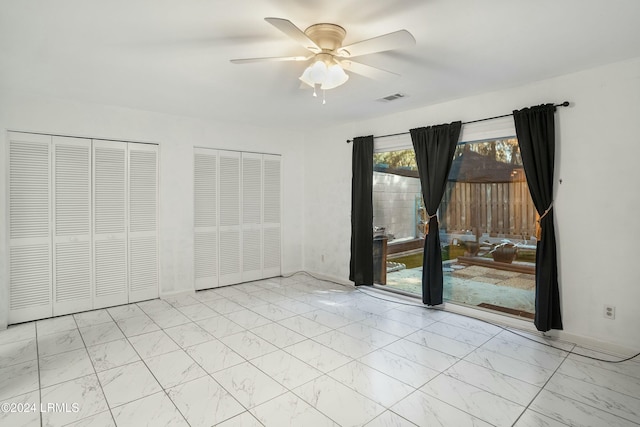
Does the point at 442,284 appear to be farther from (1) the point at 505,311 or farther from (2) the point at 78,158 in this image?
(2) the point at 78,158

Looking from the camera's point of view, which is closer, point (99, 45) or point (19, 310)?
point (99, 45)

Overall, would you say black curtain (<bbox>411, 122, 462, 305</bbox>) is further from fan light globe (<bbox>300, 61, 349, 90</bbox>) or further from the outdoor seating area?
fan light globe (<bbox>300, 61, 349, 90</bbox>)

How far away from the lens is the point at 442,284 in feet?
13.7

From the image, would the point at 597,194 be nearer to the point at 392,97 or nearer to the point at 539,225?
the point at 539,225

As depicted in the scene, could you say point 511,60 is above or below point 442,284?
above

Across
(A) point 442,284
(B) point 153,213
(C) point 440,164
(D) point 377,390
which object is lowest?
(D) point 377,390

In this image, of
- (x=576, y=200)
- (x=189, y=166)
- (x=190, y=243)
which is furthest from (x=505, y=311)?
(x=189, y=166)

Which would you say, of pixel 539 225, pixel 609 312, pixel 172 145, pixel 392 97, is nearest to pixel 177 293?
pixel 172 145

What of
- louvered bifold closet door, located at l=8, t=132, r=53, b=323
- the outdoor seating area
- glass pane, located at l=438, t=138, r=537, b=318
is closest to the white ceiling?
louvered bifold closet door, located at l=8, t=132, r=53, b=323

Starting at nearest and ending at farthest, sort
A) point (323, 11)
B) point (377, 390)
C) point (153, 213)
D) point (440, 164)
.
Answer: point (323, 11) < point (377, 390) < point (440, 164) < point (153, 213)

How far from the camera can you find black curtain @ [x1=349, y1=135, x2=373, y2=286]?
5.02m

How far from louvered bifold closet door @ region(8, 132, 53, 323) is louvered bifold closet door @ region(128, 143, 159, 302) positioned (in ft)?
2.82

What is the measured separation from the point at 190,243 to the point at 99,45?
2.89 m

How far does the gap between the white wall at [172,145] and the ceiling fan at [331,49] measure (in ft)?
9.05
